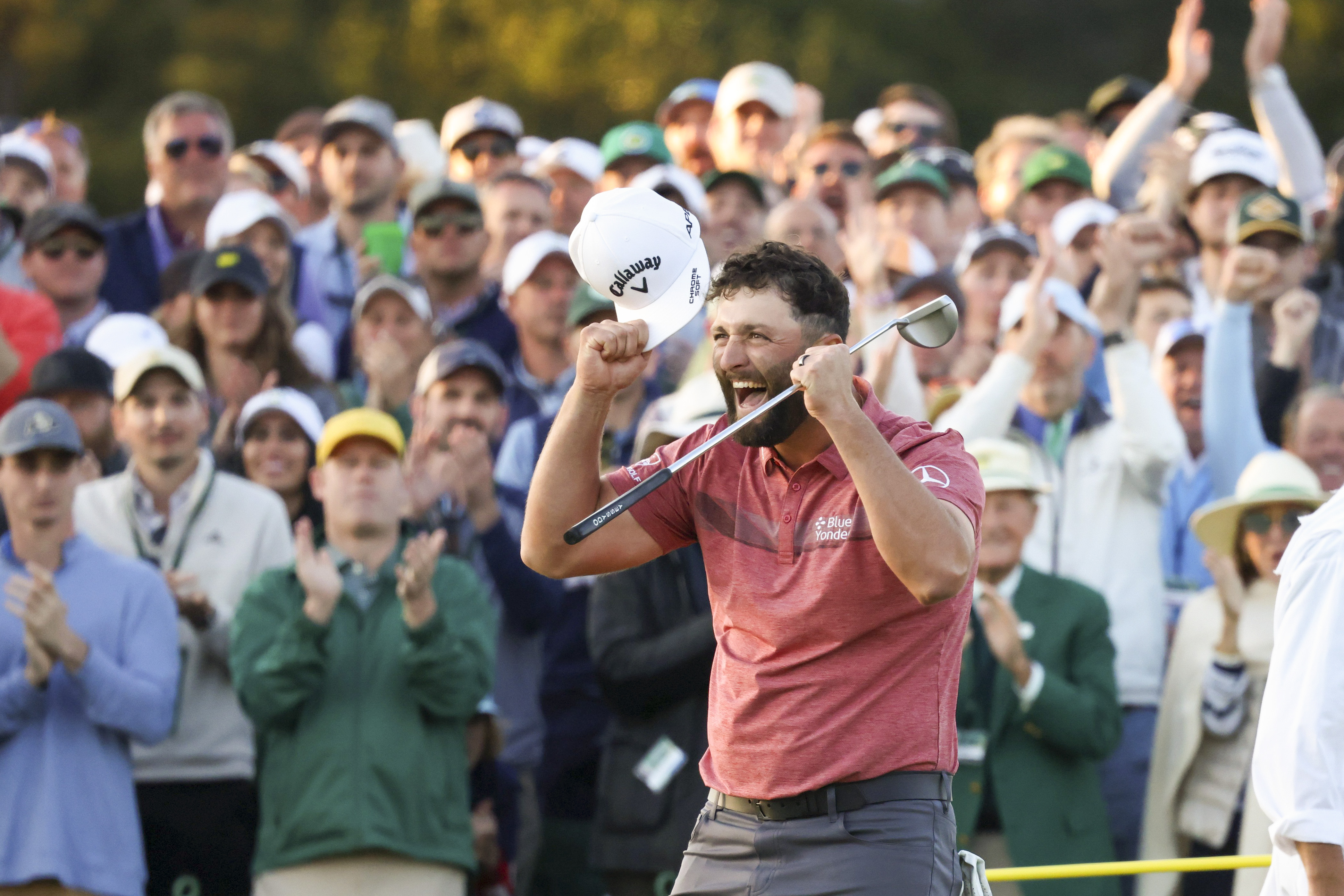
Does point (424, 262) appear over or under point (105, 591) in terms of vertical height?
over

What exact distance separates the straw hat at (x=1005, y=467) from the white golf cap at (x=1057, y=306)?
39.3 inches

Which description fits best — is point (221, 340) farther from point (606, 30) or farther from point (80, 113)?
point (80, 113)

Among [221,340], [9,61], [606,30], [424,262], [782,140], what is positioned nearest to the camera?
[221,340]

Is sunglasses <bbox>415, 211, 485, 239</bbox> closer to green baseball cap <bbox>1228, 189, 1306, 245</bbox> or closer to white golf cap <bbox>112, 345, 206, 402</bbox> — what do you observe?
white golf cap <bbox>112, 345, 206, 402</bbox>

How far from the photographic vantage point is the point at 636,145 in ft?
39.1

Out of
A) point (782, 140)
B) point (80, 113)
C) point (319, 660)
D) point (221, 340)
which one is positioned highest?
point (80, 113)

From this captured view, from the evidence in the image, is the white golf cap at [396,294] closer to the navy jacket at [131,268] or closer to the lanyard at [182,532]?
the navy jacket at [131,268]

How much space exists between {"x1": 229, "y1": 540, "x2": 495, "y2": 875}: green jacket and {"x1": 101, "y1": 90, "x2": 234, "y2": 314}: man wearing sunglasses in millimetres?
3801

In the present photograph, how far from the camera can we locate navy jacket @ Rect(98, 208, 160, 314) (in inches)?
424

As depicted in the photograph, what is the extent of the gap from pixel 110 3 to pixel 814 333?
88.2ft

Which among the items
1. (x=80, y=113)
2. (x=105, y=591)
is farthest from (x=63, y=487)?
(x=80, y=113)

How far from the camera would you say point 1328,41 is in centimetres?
2817

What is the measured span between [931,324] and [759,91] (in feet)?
24.2

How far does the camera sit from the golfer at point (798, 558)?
15.7ft
